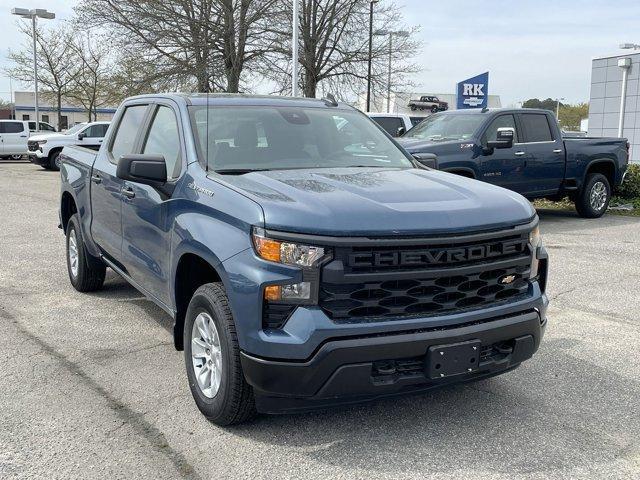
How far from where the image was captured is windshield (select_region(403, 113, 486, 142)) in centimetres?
1079

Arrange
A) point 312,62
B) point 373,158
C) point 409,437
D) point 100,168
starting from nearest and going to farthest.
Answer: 1. point 409,437
2. point 373,158
3. point 100,168
4. point 312,62

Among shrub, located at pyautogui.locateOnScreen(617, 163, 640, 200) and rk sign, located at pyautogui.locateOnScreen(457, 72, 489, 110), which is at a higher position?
rk sign, located at pyautogui.locateOnScreen(457, 72, 489, 110)

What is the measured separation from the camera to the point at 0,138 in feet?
98.8

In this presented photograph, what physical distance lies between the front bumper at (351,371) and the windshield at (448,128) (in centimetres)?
778

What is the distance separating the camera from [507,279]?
3611mm

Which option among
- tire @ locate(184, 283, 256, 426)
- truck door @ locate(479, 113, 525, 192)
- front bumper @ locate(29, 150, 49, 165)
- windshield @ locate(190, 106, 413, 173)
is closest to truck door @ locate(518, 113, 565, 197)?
truck door @ locate(479, 113, 525, 192)

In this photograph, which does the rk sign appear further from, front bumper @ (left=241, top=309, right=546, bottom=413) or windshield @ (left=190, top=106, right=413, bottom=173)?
front bumper @ (left=241, top=309, right=546, bottom=413)

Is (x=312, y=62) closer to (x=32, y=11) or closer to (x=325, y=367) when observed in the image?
(x=32, y=11)

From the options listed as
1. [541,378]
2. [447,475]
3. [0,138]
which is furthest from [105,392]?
[0,138]

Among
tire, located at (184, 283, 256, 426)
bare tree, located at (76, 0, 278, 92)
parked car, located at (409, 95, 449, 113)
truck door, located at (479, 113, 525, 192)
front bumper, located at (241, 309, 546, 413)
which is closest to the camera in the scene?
front bumper, located at (241, 309, 546, 413)

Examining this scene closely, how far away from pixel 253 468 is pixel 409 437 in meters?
0.86

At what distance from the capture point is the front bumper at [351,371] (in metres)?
3.08

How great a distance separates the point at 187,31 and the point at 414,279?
22876 millimetres

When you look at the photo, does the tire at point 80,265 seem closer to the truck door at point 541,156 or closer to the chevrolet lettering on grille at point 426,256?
the chevrolet lettering on grille at point 426,256
